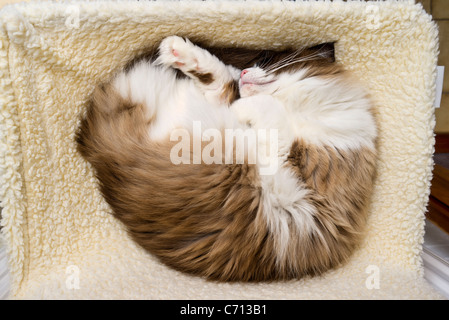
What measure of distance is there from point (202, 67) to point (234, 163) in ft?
1.12

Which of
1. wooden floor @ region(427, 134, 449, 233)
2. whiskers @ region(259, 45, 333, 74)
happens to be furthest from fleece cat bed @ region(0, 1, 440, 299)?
wooden floor @ region(427, 134, 449, 233)

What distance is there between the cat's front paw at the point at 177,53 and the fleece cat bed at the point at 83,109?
45 millimetres

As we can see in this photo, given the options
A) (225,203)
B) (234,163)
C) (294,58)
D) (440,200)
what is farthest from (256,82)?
(440,200)

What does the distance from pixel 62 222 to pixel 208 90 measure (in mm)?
619

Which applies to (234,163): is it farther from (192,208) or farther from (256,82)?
(256,82)

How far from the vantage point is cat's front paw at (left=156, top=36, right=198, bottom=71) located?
1.08 m

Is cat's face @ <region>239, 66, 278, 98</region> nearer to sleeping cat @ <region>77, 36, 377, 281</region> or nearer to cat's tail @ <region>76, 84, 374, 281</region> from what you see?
sleeping cat @ <region>77, 36, 377, 281</region>

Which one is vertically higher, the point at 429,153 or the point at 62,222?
the point at 429,153

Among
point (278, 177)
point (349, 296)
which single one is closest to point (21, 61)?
point (278, 177)

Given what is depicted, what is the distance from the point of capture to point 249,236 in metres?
0.96

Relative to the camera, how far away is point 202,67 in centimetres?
111

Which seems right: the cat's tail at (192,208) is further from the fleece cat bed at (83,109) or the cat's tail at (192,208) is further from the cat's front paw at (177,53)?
the cat's front paw at (177,53)
